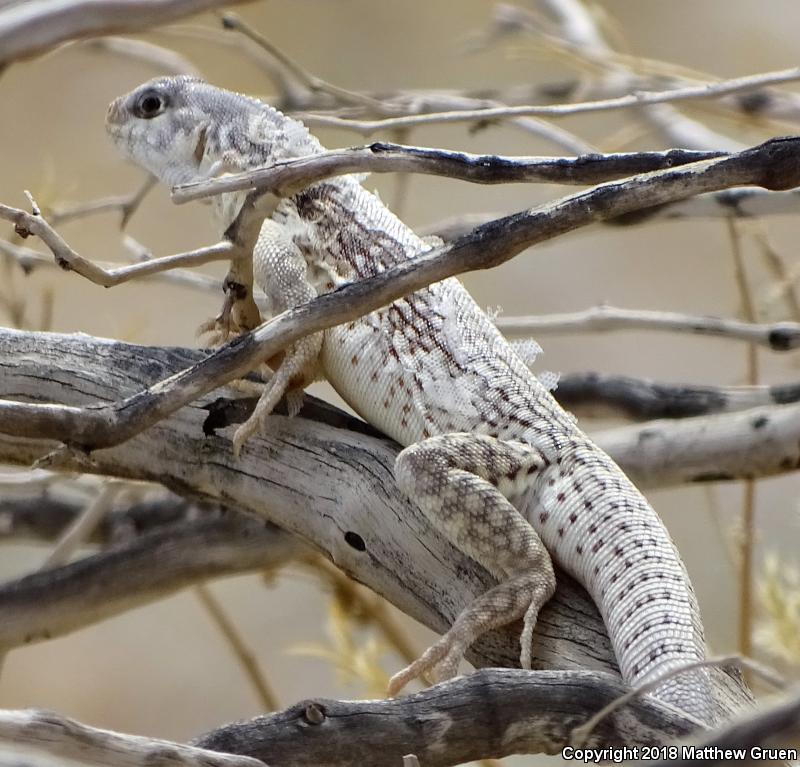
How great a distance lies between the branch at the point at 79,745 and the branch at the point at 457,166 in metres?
0.75

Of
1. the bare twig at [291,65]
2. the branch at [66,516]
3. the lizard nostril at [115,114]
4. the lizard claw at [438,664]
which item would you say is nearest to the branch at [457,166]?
the lizard claw at [438,664]

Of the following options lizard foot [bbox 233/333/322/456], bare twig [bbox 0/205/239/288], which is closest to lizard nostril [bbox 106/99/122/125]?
lizard foot [bbox 233/333/322/456]

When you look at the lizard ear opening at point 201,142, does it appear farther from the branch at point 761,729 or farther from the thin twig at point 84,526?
the branch at point 761,729

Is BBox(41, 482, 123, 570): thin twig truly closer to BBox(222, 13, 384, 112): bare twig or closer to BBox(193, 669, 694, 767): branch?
BBox(222, 13, 384, 112): bare twig

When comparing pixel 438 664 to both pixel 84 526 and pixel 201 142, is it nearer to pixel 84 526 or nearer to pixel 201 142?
pixel 84 526

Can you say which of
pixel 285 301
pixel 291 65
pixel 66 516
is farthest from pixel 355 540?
pixel 66 516

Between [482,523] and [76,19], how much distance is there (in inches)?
42.8

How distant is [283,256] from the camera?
2.53 meters

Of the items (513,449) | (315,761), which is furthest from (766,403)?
(315,761)

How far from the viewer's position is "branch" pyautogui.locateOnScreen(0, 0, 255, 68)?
5.18 feet

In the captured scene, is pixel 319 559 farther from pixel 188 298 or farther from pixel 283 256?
pixel 188 298

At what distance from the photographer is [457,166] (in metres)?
1.60

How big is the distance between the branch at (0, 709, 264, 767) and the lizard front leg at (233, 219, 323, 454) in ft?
3.56

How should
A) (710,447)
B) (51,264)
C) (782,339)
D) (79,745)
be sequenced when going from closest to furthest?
(79,745) → (782,339) → (710,447) → (51,264)
